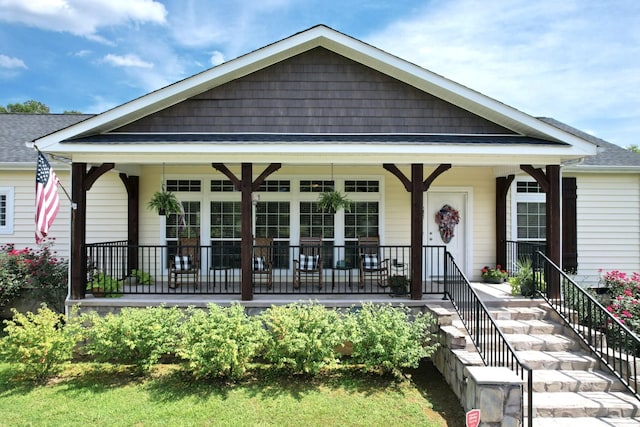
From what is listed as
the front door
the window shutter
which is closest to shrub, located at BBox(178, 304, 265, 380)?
the front door

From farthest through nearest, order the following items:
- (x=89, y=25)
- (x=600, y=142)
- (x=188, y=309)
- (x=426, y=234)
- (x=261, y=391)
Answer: (x=89, y=25), (x=600, y=142), (x=426, y=234), (x=188, y=309), (x=261, y=391)

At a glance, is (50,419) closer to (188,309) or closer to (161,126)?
(188,309)

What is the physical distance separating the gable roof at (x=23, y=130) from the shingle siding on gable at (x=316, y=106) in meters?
4.09

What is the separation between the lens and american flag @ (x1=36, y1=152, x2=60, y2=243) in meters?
5.71

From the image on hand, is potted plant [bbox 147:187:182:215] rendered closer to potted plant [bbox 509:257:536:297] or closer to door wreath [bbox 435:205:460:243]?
door wreath [bbox 435:205:460:243]

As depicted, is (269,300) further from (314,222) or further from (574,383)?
(574,383)

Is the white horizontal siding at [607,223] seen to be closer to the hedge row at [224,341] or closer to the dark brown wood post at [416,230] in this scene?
the dark brown wood post at [416,230]

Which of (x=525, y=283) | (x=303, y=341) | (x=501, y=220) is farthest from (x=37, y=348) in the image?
(x=501, y=220)

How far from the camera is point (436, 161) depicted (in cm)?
673

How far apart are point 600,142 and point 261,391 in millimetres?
11449

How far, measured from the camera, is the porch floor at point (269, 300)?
6624 mm

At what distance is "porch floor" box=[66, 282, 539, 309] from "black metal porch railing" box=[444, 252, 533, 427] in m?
0.43

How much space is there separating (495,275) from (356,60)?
5.54 m

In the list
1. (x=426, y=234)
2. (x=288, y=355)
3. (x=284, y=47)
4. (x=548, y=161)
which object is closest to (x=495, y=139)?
(x=548, y=161)
